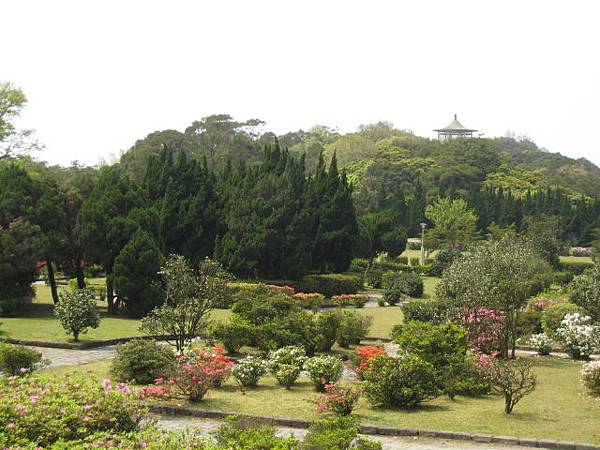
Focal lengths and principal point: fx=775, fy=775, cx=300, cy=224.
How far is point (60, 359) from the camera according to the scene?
65.3 feet

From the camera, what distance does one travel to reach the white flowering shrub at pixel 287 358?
1750 centimetres

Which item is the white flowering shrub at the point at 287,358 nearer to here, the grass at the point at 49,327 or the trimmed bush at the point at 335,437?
the trimmed bush at the point at 335,437

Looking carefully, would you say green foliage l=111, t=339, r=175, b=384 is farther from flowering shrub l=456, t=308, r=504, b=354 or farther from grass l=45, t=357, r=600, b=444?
flowering shrub l=456, t=308, r=504, b=354

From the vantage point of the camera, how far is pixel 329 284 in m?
38.2

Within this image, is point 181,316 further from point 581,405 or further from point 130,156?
point 130,156

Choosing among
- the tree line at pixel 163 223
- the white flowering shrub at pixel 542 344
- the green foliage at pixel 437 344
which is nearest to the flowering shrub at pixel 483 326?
the white flowering shrub at pixel 542 344

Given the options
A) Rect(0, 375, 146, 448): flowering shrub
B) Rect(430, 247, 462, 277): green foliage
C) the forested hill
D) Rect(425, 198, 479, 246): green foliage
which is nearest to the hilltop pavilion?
the forested hill

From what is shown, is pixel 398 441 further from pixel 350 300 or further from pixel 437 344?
pixel 350 300

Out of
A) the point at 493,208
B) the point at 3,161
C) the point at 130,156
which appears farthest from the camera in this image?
the point at 493,208

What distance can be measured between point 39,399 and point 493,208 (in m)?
62.4

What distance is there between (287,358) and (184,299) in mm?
4057

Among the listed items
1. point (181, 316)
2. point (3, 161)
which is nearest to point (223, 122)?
point (3, 161)

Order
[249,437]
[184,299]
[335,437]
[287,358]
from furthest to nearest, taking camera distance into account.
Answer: [184,299] → [287,358] → [335,437] → [249,437]

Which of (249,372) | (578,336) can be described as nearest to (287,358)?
(249,372)
